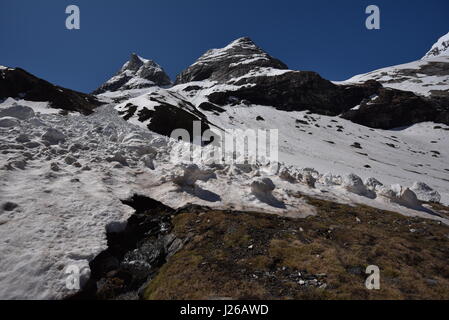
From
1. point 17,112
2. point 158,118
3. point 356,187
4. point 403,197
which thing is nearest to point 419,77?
point 158,118

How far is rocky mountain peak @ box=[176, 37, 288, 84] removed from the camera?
16388 cm

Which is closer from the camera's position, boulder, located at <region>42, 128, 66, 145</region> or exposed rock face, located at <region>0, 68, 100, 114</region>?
boulder, located at <region>42, 128, 66, 145</region>

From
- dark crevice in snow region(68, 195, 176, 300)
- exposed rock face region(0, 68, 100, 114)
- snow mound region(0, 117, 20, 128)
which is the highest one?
exposed rock face region(0, 68, 100, 114)

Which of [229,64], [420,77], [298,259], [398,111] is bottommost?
[298,259]

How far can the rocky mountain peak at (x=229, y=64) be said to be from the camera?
163875 millimetres

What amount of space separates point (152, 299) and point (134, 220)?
565 cm

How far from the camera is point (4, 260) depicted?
868 centimetres

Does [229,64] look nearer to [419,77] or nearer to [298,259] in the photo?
[419,77]

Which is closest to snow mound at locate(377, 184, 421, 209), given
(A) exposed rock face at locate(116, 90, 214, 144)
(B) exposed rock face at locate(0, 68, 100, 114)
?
(A) exposed rock face at locate(116, 90, 214, 144)

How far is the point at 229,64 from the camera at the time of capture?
174875 millimetres

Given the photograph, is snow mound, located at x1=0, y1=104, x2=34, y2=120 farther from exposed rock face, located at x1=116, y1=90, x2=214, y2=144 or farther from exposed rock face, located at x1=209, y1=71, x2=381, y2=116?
exposed rock face, located at x1=209, y1=71, x2=381, y2=116

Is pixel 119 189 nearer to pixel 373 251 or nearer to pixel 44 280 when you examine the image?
pixel 44 280

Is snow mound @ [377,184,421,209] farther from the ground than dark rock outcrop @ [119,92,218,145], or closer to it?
closer to it
